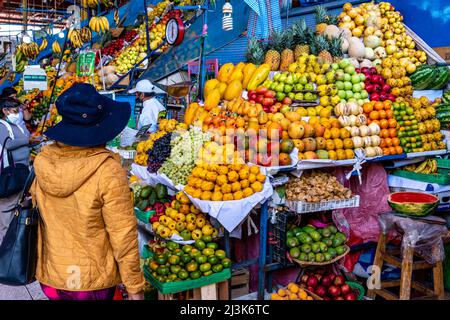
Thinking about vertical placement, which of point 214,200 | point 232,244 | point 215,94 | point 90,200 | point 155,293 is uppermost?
point 215,94

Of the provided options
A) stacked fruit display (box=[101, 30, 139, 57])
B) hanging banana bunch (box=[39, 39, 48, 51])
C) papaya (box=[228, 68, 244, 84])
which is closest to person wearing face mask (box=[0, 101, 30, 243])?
papaya (box=[228, 68, 244, 84])

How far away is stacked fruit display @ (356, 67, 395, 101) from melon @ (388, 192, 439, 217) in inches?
55.8

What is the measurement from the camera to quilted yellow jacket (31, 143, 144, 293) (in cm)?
204

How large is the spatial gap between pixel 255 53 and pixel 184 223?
2662 millimetres

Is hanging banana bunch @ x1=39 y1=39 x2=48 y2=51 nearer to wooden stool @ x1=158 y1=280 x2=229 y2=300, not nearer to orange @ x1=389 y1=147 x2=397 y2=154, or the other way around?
orange @ x1=389 y1=147 x2=397 y2=154

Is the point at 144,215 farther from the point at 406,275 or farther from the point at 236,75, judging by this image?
the point at 406,275

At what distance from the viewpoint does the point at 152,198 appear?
171 inches

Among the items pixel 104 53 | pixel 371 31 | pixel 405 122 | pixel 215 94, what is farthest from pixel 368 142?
pixel 104 53

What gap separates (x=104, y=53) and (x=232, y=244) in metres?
9.37

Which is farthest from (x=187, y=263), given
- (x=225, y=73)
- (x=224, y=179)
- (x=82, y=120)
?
(x=225, y=73)

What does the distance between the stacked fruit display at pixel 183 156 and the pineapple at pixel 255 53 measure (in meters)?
1.66

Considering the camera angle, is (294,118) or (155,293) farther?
(294,118)
